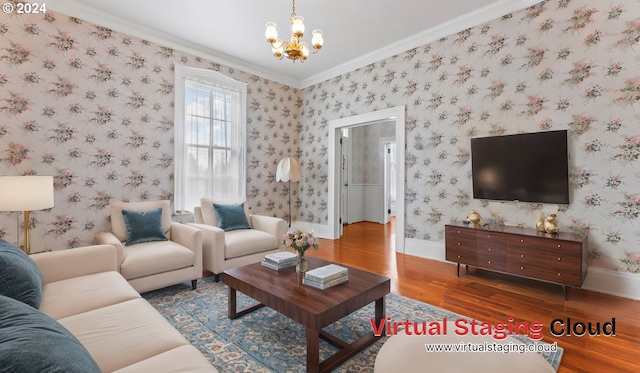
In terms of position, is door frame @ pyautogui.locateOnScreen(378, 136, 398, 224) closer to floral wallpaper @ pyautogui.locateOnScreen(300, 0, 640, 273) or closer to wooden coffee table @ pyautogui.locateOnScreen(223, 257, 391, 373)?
floral wallpaper @ pyautogui.locateOnScreen(300, 0, 640, 273)

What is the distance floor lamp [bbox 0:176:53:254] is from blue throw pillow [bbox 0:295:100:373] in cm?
175

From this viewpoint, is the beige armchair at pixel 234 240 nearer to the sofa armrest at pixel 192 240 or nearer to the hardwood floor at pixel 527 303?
the sofa armrest at pixel 192 240

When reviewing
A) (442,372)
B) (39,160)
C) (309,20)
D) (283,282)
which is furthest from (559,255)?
(39,160)

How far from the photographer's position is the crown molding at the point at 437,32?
3309 millimetres

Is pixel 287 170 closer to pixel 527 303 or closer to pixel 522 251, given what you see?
pixel 522 251

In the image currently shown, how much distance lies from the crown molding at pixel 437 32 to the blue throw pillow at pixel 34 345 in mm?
4437

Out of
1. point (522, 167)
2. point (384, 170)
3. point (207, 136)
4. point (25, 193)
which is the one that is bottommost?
point (25, 193)

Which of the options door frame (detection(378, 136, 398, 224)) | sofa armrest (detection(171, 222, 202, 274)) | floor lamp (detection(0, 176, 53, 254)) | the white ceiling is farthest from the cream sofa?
door frame (detection(378, 136, 398, 224))

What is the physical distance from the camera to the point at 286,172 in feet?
16.4

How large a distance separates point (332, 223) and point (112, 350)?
4.20 metres

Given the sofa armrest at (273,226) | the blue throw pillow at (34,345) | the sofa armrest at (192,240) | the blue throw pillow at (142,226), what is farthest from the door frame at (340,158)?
the blue throw pillow at (34,345)

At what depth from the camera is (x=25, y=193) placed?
2.21 metres

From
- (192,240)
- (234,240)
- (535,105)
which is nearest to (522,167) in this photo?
(535,105)

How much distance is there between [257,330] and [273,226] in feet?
5.49
